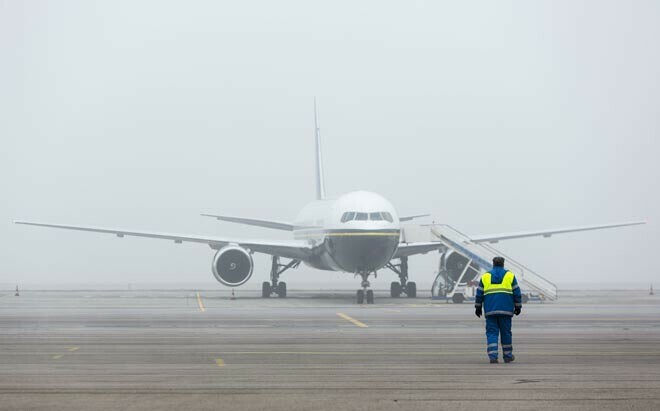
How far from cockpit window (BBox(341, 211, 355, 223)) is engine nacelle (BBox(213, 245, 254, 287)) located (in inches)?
221

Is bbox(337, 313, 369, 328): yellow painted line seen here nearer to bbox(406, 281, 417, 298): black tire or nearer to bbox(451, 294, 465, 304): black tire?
bbox(451, 294, 465, 304): black tire

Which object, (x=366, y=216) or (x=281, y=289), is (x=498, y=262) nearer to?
(x=366, y=216)

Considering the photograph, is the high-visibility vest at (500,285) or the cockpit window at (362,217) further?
the cockpit window at (362,217)

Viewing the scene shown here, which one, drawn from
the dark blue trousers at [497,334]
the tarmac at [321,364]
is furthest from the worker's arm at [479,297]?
the tarmac at [321,364]

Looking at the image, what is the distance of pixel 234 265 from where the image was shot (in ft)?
158

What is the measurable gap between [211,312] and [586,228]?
22673 millimetres

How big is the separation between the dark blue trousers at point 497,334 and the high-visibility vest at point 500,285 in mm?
494

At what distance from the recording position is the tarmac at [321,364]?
12.6 metres

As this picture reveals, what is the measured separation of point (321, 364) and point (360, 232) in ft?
87.4

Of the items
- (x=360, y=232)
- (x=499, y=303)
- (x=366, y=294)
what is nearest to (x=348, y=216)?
(x=360, y=232)

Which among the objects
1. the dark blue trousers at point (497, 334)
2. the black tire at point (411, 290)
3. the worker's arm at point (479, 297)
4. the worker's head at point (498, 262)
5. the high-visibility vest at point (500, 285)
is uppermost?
the worker's head at point (498, 262)

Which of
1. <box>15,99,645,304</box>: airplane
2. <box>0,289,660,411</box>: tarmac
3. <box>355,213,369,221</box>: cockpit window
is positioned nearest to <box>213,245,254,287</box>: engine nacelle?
<box>15,99,645,304</box>: airplane

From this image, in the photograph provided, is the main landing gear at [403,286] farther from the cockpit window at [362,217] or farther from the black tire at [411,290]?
the cockpit window at [362,217]

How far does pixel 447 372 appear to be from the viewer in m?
15.9
